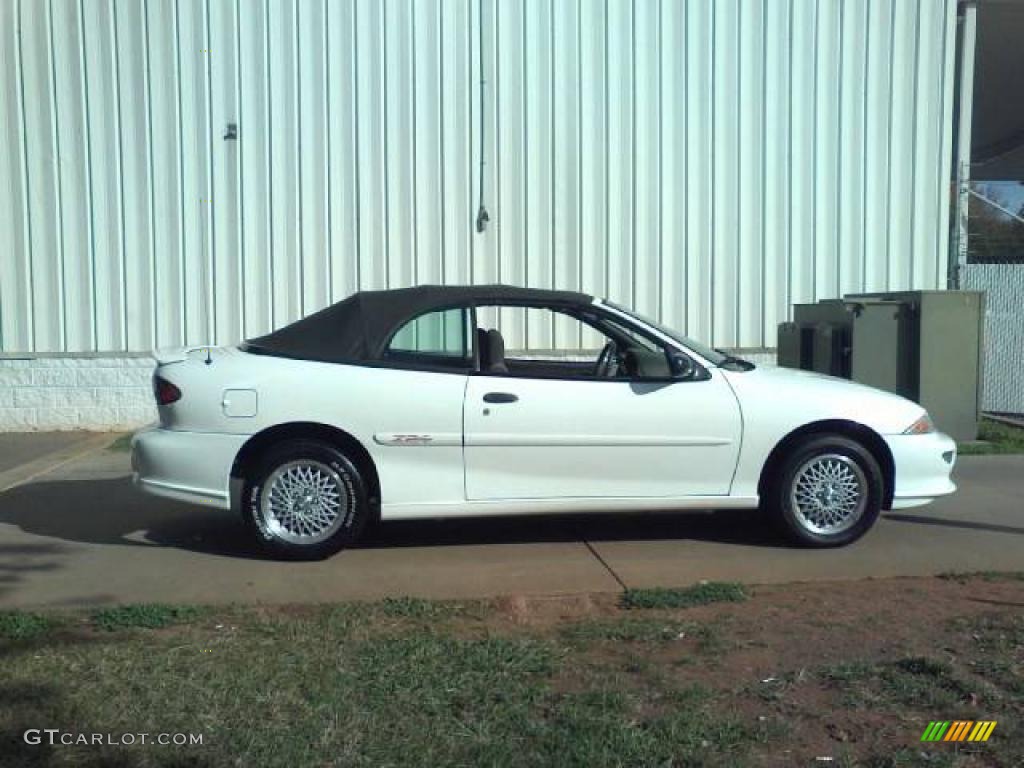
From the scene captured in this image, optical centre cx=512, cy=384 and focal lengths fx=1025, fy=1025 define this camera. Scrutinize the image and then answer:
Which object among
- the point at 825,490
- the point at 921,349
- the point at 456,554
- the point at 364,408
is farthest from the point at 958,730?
the point at 921,349

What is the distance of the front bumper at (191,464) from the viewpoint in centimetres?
597

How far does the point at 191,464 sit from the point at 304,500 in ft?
2.28

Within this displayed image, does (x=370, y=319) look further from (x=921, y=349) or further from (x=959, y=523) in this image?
(x=921, y=349)

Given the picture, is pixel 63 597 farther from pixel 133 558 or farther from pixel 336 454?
pixel 336 454

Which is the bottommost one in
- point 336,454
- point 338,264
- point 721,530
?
point 721,530

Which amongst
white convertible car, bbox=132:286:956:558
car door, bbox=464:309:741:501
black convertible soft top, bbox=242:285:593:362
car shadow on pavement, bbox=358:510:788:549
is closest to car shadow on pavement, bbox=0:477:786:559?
car shadow on pavement, bbox=358:510:788:549

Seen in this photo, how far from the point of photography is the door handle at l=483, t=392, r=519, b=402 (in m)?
6.04

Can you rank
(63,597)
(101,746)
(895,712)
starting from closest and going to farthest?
1. (101,746)
2. (895,712)
3. (63,597)

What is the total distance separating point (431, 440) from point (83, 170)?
27.1 feet

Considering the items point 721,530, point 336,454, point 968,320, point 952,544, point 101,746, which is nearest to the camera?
point 101,746

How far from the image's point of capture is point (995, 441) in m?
10.7

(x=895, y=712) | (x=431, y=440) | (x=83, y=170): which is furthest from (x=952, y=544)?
(x=83, y=170)

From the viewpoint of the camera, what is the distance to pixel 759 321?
1288cm

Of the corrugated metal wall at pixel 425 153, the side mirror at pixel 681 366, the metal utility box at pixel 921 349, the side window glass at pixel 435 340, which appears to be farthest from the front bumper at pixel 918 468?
the corrugated metal wall at pixel 425 153
